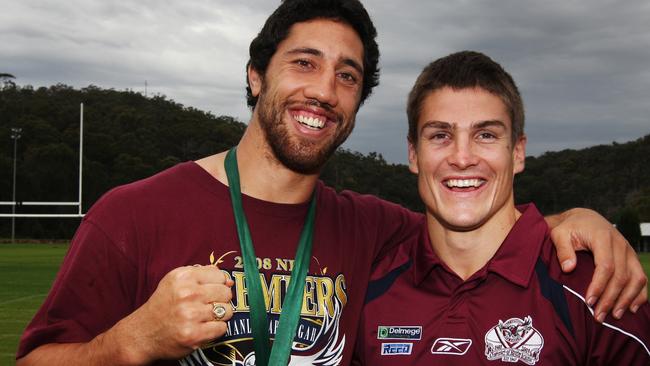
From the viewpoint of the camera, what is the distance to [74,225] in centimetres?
5112

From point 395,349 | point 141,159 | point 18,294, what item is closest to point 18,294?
point 18,294

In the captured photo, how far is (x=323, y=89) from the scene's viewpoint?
11.3 feet

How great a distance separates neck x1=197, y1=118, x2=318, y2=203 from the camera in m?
3.39

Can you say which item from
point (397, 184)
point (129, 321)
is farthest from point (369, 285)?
point (397, 184)

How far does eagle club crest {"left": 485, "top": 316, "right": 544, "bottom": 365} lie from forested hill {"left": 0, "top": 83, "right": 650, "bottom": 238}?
2020 inches

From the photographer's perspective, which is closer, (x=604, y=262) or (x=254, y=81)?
(x=604, y=262)

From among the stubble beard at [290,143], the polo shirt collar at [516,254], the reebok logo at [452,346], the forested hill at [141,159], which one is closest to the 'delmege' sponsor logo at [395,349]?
the reebok logo at [452,346]

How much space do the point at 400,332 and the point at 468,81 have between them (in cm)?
114

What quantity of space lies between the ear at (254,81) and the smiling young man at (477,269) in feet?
2.87

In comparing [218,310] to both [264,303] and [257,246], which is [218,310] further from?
[257,246]

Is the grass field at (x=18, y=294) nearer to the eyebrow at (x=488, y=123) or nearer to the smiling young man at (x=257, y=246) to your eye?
the smiling young man at (x=257, y=246)

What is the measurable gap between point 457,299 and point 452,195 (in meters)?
0.45

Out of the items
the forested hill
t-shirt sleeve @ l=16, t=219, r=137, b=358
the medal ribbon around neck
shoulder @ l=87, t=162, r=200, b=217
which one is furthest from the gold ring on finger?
the forested hill

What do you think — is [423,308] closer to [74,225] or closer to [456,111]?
[456,111]
